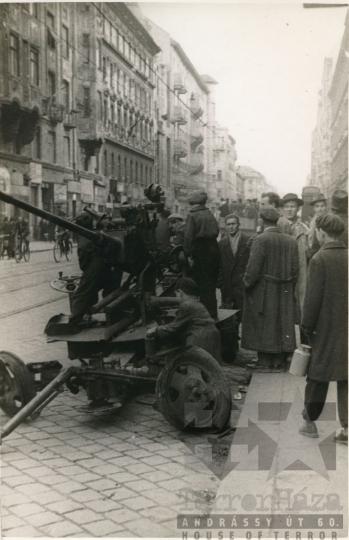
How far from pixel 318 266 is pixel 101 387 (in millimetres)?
2148

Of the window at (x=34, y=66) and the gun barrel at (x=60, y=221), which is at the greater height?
the window at (x=34, y=66)

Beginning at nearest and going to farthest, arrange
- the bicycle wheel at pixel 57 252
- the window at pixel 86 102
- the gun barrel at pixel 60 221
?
the gun barrel at pixel 60 221 → the bicycle wheel at pixel 57 252 → the window at pixel 86 102

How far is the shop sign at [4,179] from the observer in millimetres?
5203

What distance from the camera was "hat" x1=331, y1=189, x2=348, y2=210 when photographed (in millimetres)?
5035

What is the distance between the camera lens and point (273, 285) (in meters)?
6.32

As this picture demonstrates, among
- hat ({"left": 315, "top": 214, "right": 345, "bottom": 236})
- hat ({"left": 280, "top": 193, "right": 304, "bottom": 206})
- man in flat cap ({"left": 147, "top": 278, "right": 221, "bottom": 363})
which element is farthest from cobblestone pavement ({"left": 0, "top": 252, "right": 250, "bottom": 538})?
hat ({"left": 280, "top": 193, "right": 304, "bottom": 206})

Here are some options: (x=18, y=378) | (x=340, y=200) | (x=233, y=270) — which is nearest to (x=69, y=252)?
(x=18, y=378)

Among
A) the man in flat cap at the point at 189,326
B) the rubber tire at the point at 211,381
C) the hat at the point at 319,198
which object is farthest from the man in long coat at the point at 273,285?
the rubber tire at the point at 211,381

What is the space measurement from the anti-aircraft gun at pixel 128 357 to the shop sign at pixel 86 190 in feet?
2.15

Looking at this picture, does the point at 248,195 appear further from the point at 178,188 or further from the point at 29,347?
the point at 29,347

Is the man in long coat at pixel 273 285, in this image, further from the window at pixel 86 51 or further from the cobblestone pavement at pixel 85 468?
the window at pixel 86 51

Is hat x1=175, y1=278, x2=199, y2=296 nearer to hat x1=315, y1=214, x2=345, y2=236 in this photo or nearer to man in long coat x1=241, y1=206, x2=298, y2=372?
hat x1=315, y1=214, x2=345, y2=236

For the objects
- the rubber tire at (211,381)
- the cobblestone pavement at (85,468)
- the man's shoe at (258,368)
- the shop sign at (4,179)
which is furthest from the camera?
the man's shoe at (258,368)

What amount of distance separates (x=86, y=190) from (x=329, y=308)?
134 inches
